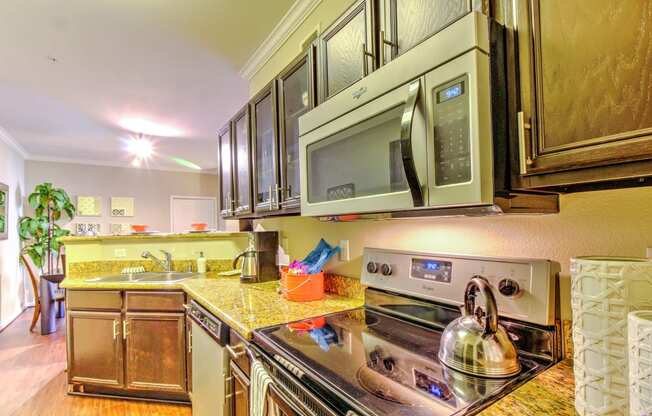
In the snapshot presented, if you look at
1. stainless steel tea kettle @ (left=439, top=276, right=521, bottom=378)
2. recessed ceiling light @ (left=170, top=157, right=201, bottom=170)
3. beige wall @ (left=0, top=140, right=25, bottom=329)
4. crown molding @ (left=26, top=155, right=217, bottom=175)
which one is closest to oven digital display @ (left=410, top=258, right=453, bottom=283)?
stainless steel tea kettle @ (left=439, top=276, right=521, bottom=378)

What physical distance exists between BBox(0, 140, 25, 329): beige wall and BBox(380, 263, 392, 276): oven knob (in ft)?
16.7

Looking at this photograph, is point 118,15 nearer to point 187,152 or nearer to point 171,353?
point 171,353

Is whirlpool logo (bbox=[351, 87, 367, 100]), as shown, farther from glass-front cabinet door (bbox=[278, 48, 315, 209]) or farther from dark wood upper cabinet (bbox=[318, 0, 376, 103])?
glass-front cabinet door (bbox=[278, 48, 315, 209])

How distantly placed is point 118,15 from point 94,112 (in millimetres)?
1985

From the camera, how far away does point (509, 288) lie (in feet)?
3.27

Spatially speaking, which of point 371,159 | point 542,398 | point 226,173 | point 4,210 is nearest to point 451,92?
point 371,159

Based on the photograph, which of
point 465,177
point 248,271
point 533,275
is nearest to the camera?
point 465,177

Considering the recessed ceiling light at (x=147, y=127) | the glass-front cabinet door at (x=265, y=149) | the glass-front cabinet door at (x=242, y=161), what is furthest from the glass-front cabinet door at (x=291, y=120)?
the recessed ceiling light at (x=147, y=127)

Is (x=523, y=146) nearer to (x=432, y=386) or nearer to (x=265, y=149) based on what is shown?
(x=432, y=386)

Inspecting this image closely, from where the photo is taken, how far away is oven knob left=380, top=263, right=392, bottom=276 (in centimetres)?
141

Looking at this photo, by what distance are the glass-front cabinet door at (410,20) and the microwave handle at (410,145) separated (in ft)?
0.58

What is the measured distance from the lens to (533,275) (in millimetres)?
951

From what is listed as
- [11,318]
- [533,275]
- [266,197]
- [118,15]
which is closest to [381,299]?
[533,275]

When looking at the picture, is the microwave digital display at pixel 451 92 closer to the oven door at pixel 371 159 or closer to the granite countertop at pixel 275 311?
the oven door at pixel 371 159
